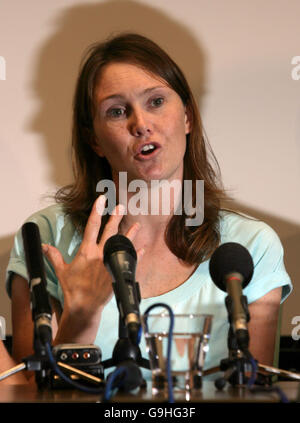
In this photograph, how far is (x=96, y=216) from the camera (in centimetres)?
149

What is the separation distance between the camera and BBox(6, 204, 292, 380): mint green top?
1684 millimetres

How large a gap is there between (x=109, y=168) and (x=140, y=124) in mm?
307

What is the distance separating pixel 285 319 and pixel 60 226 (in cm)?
70

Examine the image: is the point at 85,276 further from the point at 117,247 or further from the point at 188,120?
the point at 188,120

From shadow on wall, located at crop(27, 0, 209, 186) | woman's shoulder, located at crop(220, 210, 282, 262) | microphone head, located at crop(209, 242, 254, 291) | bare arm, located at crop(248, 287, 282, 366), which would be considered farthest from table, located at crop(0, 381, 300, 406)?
shadow on wall, located at crop(27, 0, 209, 186)

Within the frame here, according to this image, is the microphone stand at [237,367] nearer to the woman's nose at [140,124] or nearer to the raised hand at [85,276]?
the raised hand at [85,276]

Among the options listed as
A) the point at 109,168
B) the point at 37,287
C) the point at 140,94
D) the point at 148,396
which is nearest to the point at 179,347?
the point at 148,396

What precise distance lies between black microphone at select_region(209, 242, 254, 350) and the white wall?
0.84 m

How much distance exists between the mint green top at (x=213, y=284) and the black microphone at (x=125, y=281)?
583mm

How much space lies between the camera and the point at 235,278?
1.08 metres

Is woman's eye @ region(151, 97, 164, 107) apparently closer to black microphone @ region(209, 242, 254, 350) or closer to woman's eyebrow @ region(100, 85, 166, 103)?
woman's eyebrow @ region(100, 85, 166, 103)

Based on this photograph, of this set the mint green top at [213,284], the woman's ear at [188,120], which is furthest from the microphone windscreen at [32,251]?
the woman's ear at [188,120]

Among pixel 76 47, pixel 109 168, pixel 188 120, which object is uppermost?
pixel 76 47

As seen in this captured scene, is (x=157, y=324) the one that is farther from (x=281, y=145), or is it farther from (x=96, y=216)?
(x=281, y=145)
